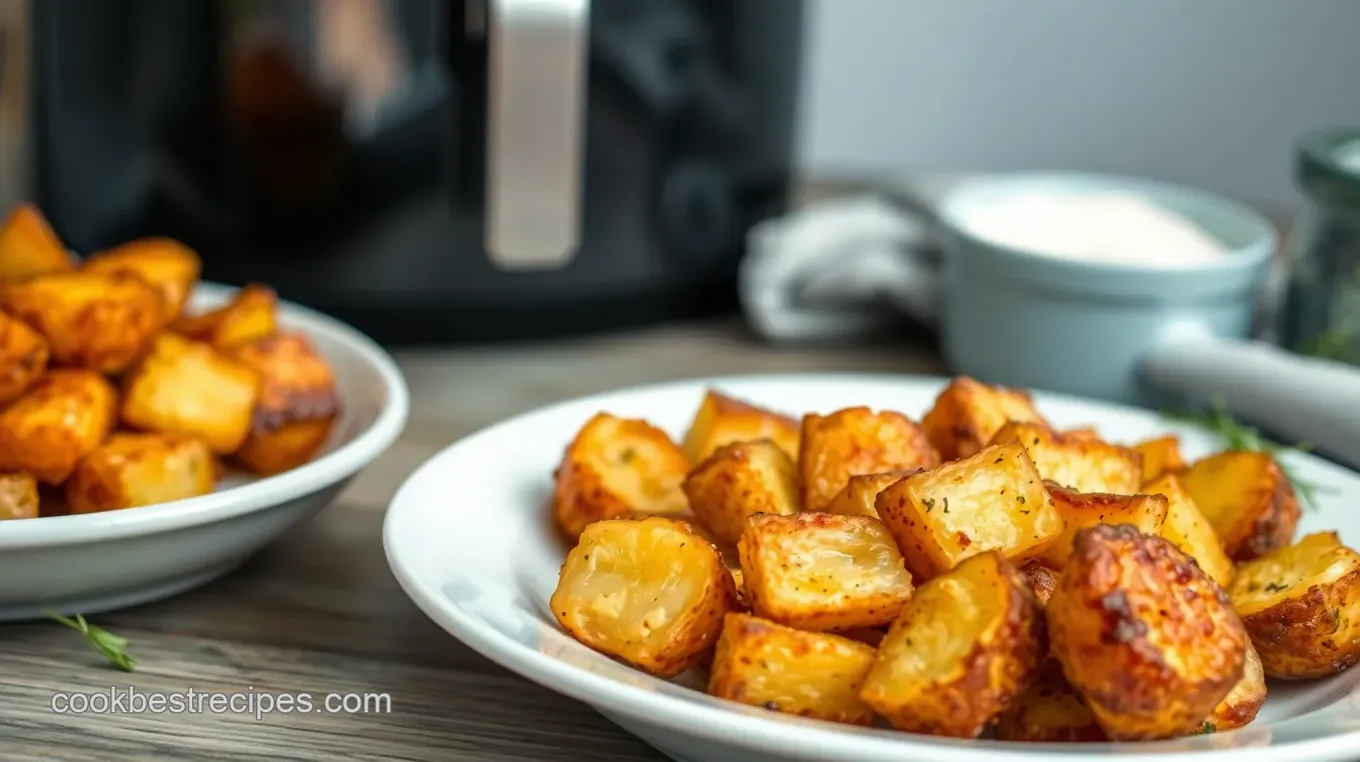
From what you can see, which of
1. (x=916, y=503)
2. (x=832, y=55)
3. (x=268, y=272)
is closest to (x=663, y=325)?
(x=268, y=272)

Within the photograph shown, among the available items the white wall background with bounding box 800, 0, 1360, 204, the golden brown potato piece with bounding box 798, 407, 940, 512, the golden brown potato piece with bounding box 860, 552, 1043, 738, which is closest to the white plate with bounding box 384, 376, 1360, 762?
the golden brown potato piece with bounding box 860, 552, 1043, 738

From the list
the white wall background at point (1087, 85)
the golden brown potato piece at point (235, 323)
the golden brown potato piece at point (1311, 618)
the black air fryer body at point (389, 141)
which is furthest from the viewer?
the white wall background at point (1087, 85)

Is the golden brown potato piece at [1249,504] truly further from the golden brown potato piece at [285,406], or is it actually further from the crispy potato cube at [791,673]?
the golden brown potato piece at [285,406]

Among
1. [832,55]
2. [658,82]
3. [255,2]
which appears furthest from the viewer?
[832,55]

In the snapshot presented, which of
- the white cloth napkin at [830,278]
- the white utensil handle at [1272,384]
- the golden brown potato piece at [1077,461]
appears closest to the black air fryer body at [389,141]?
the white cloth napkin at [830,278]

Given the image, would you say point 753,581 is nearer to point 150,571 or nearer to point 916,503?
point 916,503

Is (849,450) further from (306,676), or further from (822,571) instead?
(306,676)
